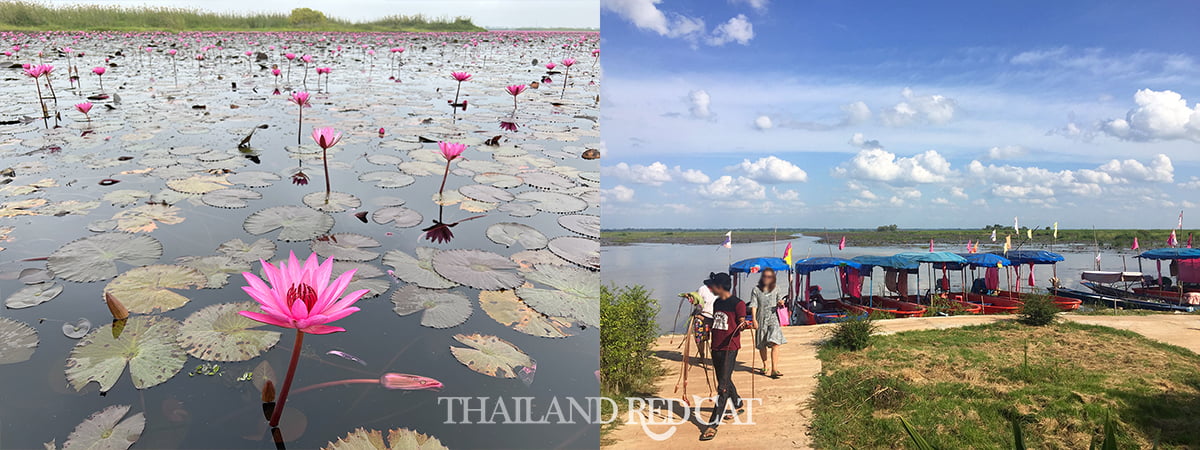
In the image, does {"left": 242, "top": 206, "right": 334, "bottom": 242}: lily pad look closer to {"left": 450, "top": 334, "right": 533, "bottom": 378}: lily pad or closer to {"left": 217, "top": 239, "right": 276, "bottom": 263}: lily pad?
{"left": 217, "top": 239, "right": 276, "bottom": 263}: lily pad

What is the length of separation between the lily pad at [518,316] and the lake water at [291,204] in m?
0.03

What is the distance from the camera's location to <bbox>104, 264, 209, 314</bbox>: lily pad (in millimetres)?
1832

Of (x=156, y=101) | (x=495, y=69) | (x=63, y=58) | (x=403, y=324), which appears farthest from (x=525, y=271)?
(x=63, y=58)

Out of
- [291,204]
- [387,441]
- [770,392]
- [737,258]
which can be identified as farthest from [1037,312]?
[737,258]

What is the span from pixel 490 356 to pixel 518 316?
28cm

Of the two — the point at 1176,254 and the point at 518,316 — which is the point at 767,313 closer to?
the point at 518,316

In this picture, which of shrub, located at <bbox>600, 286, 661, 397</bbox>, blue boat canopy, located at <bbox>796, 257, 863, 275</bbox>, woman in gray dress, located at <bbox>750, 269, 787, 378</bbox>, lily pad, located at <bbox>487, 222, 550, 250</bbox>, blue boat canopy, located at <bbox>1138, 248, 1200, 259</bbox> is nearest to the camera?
lily pad, located at <bbox>487, 222, 550, 250</bbox>

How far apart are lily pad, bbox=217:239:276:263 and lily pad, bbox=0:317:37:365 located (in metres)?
0.66

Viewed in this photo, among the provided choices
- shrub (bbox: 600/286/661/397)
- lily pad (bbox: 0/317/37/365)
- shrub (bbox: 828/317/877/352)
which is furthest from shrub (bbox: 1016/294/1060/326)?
lily pad (bbox: 0/317/37/365)

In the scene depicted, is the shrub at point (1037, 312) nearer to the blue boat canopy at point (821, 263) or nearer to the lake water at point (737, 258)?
the blue boat canopy at point (821, 263)

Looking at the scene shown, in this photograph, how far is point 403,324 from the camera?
1792mm

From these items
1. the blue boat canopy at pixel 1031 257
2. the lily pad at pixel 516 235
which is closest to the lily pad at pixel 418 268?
the lily pad at pixel 516 235

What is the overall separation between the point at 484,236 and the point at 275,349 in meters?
1.16

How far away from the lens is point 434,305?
1.91m
